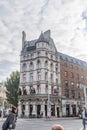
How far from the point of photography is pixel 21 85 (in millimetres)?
63625

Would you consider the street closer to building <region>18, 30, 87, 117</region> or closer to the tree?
building <region>18, 30, 87, 117</region>

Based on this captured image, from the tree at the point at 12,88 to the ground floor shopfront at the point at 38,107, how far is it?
9.79m

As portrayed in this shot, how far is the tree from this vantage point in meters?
71.6

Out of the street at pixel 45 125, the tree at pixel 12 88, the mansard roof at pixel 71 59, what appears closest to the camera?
the street at pixel 45 125

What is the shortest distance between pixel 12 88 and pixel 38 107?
1633cm

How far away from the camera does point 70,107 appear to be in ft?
216

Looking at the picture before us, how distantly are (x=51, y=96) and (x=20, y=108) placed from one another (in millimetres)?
8600

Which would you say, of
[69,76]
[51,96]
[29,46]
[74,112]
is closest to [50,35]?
[29,46]

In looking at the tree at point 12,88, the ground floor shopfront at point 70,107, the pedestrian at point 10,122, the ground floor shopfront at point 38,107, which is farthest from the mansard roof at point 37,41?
the pedestrian at point 10,122

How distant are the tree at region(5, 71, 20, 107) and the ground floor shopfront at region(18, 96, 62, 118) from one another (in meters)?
9.79

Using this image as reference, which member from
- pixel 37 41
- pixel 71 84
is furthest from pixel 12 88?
pixel 37 41

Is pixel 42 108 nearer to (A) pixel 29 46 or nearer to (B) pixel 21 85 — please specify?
(B) pixel 21 85

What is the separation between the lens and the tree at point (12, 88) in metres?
71.6

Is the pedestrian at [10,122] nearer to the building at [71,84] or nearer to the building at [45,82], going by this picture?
the building at [45,82]
